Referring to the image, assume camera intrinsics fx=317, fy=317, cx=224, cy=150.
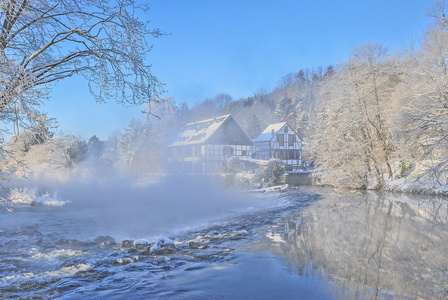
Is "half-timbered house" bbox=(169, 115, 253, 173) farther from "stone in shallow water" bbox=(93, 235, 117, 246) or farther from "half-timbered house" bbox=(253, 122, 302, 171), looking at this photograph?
"stone in shallow water" bbox=(93, 235, 117, 246)

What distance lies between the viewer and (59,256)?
8.72 meters

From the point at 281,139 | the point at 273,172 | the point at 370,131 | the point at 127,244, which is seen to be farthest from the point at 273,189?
the point at 127,244

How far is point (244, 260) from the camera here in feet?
25.6

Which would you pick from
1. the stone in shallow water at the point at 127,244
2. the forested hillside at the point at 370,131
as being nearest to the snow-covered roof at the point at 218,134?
the forested hillside at the point at 370,131

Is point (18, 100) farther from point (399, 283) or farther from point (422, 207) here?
point (422, 207)

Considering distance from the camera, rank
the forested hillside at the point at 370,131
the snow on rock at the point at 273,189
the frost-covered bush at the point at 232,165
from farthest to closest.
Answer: the frost-covered bush at the point at 232,165 < the snow on rock at the point at 273,189 < the forested hillside at the point at 370,131

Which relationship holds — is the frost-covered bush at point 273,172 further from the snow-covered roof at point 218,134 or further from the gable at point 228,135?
the snow-covered roof at point 218,134

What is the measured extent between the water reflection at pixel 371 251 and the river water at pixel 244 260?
2 cm

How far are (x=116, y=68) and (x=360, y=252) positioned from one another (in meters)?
7.36

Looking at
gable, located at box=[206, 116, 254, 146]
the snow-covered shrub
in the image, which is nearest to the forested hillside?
the snow-covered shrub

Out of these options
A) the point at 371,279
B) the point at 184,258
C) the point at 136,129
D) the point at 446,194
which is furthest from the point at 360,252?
the point at 136,129

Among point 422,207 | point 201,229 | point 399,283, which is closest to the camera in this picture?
point 399,283

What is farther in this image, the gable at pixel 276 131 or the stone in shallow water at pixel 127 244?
the gable at pixel 276 131

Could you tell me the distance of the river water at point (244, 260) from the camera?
579 centimetres
